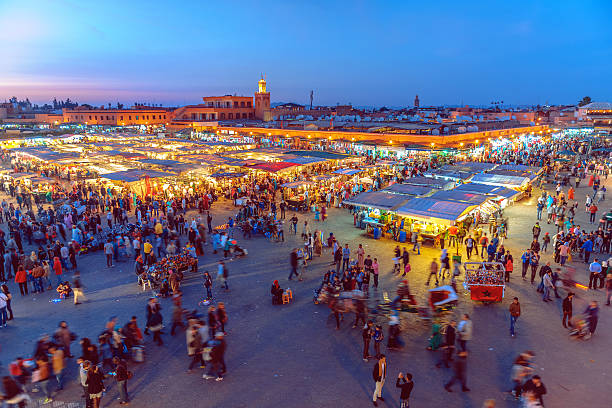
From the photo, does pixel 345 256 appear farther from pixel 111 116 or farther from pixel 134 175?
pixel 111 116

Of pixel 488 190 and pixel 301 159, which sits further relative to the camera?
pixel 301 159

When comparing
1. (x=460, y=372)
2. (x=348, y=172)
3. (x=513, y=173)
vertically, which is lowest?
(x=460, y=372)

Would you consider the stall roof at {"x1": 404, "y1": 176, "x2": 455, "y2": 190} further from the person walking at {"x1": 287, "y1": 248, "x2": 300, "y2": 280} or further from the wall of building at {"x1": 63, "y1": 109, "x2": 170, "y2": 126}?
the wall of building at {"x1": 63, "y1": 109, "x2": 170, "y2": 126}

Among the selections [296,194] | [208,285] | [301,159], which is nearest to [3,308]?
[208,285]

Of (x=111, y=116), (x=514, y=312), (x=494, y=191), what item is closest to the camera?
(x=514, y=312)

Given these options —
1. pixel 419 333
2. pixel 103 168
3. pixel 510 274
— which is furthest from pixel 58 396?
pixel 103 168

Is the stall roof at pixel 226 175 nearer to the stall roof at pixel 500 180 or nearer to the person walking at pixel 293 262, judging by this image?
the person walking at pixel 293 262
